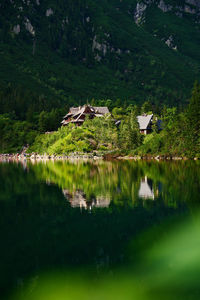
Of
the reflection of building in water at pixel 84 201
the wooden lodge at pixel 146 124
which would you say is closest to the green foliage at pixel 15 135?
the wooden lodge at pixel 146 124

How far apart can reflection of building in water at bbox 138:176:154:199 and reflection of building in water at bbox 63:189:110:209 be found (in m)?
3.02

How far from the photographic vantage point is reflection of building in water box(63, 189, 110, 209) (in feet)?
83.0

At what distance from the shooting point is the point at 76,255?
14750mm

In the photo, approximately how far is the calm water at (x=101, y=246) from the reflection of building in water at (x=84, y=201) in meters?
0.07

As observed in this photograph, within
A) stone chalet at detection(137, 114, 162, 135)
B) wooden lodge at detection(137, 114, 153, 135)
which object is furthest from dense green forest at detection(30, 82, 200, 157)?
wooden lodge at detection(137, 114, 153, 135)

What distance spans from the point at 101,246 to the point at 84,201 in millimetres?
10972

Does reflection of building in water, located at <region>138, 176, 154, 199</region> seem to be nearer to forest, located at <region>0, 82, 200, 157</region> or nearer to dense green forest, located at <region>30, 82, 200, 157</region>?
dense green forest, located at <region>30, 82, 200, 157</region>

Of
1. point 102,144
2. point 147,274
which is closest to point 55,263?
point 147,274

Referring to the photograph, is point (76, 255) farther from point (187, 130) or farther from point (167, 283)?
point (187, 130)

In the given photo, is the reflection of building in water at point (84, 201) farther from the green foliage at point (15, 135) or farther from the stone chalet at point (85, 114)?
the green foliage at point (15, 135)

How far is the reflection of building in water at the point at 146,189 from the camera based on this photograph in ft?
92.6

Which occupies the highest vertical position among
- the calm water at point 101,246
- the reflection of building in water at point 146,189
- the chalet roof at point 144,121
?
the chalet roof at point 144,121

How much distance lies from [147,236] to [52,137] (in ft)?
342

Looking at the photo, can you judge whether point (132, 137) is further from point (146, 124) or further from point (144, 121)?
point (144, 121)
